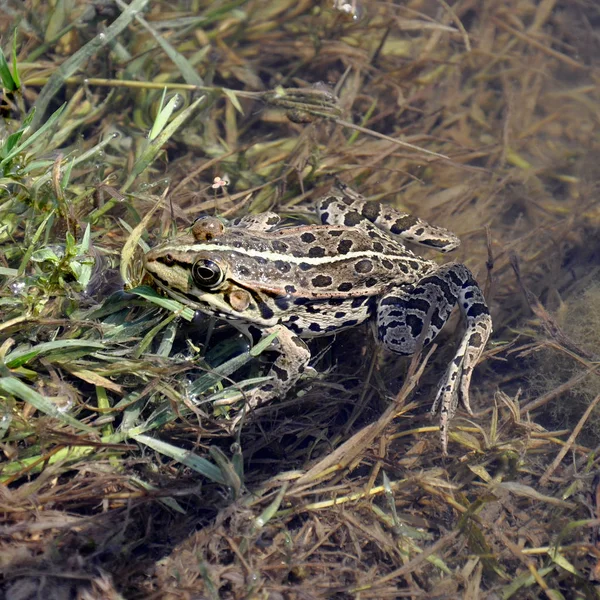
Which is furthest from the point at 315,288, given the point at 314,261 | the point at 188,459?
the point at 188,459

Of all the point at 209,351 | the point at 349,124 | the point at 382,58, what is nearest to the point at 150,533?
the point at 209,351

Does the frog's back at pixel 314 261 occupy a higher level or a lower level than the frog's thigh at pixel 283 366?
higher

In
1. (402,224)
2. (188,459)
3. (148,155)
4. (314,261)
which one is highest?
(148,155)

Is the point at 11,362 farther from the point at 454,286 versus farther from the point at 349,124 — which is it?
the point at 349,124

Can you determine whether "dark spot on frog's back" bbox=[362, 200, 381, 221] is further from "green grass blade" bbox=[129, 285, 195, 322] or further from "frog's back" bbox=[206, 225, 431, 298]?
"green grass blade" bbox=[129, 285, 195, 322]

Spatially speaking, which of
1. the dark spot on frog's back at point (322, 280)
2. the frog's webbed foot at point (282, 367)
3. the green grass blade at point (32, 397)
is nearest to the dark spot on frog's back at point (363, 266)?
the dark spot on frog's back at point (322, 280)

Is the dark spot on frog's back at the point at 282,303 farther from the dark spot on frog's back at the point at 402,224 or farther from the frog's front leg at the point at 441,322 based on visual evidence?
the dark spot on frog's back at the point at 402,224

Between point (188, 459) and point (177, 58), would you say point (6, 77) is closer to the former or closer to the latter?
point (177, 58)

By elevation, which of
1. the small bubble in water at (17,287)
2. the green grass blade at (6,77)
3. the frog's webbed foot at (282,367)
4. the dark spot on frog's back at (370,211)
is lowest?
the frog's webbed foot at (282,367)
